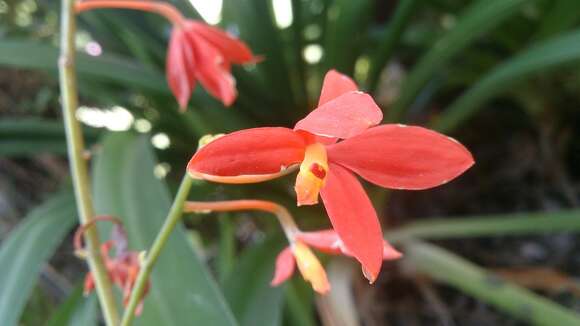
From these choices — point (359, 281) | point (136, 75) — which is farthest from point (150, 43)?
point (359, 281)

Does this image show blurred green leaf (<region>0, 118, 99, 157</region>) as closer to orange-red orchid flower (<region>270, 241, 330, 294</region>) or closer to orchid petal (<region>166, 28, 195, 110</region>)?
orchid petal (<region>166, 28, 195, 110</region>)

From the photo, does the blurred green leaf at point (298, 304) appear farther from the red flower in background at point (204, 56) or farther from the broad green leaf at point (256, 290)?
the red flower in background at point (204, 56)

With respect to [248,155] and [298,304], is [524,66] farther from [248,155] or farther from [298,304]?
[248,155]

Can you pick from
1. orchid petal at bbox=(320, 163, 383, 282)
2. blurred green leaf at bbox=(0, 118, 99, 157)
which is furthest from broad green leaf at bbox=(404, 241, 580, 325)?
blurred green leaf at bbox=(0, 118, 99, 157)

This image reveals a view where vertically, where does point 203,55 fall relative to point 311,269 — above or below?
above

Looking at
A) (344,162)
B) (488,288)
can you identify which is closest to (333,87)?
(344,162)
